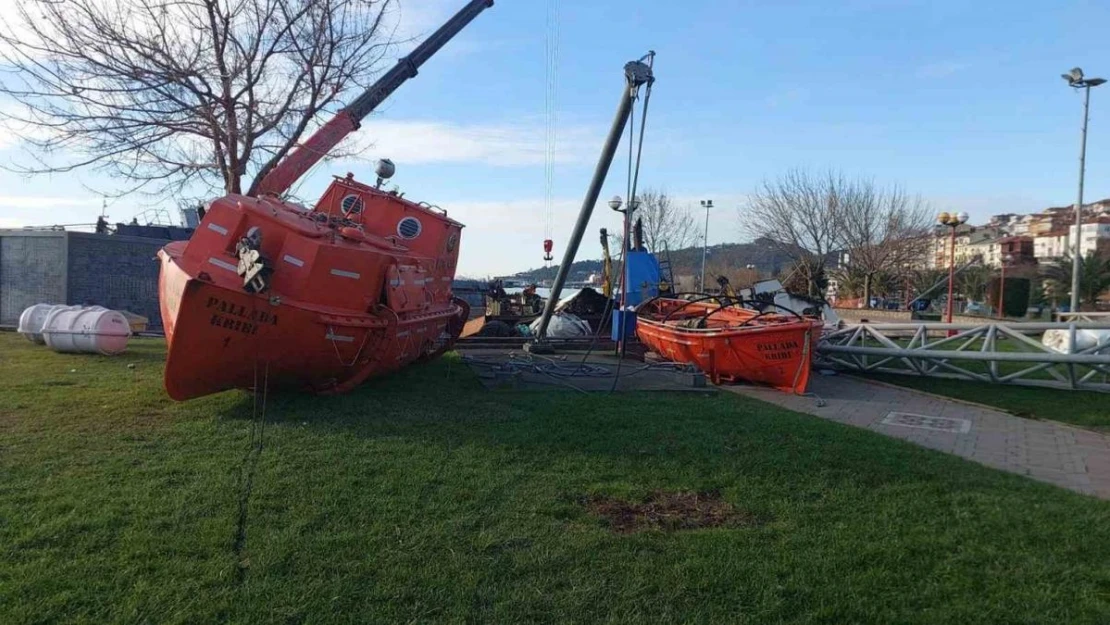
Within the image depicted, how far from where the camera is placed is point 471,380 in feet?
35.2

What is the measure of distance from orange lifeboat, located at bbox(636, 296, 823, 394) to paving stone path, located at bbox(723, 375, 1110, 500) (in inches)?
12.2

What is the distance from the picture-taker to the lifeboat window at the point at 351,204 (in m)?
10.6

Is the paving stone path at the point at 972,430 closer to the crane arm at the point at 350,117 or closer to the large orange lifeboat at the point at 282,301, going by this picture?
the large orange lifeboat at the point at 282,301

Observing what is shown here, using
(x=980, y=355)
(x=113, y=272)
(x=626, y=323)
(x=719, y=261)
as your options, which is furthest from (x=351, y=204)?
(x=719, y=261)

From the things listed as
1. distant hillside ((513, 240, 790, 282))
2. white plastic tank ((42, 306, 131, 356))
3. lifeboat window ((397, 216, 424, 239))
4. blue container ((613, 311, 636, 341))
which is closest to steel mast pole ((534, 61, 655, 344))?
blue container ((613, 311, 636, 341))

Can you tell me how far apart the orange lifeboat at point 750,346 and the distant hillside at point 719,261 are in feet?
97.8

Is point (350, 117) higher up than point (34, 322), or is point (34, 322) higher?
point (350, 117)

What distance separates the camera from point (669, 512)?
5.07 meters

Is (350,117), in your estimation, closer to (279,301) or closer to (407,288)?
(407,288)

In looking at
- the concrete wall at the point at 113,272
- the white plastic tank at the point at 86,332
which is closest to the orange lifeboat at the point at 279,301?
the white plastic tank at the point at 86,332

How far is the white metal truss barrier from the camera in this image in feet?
35.5

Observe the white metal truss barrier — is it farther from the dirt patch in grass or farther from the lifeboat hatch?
the lifeboat hatch

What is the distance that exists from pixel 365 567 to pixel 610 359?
10532 millimetres

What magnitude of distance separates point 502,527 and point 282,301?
3.73 m
